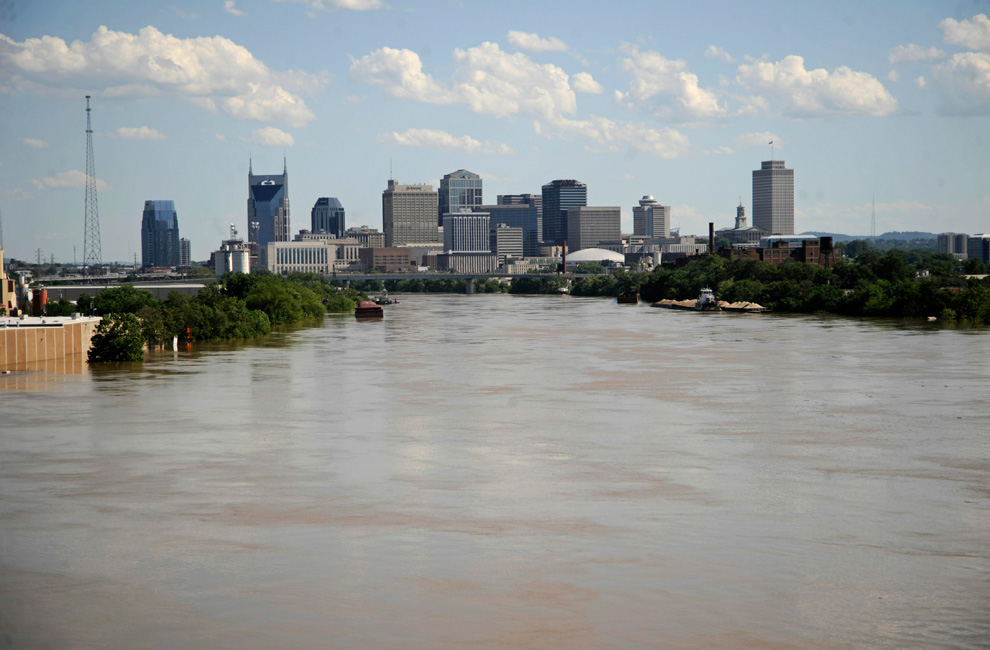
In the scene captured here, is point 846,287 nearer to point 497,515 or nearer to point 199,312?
point 199,312

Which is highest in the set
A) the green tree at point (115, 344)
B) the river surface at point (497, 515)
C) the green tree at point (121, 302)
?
the green tree at point (121, 302)

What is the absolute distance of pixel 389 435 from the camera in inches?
1505

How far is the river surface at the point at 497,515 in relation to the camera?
722 inches

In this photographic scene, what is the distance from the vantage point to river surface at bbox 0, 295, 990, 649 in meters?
18.3

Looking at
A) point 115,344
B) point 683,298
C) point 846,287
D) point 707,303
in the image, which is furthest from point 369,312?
point 115,344

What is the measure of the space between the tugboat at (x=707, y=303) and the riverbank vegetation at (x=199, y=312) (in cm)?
5956

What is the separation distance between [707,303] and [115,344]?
104m

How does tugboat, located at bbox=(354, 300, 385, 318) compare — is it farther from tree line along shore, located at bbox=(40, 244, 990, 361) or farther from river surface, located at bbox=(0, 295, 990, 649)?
river surface, located at bbox=(0, 295, 990, 649)

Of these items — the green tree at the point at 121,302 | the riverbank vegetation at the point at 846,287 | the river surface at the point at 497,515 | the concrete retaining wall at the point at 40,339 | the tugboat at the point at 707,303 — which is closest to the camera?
the river surface at the point at 497,515

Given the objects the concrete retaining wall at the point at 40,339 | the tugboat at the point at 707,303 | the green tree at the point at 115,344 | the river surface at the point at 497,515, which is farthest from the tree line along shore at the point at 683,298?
the river surface at the point at 497,515

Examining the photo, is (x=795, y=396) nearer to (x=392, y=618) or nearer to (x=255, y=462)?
(x=255, y=462)

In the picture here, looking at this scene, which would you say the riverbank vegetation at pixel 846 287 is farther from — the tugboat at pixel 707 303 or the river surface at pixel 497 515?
the river surface at pixel 497 515

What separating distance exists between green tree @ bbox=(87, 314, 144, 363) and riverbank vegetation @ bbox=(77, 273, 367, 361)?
2.6 inches

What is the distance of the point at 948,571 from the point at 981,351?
5543 centimetres
